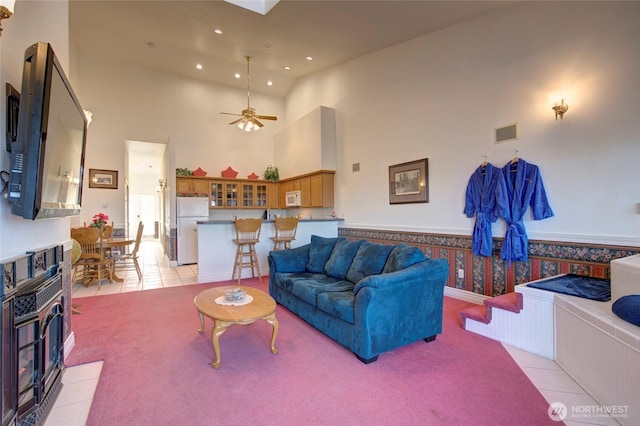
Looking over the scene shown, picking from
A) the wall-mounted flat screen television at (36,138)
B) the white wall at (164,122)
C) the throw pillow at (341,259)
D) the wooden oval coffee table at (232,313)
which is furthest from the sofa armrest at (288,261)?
the white wall at (164,122)

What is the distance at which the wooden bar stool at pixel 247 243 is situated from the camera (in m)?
4.96

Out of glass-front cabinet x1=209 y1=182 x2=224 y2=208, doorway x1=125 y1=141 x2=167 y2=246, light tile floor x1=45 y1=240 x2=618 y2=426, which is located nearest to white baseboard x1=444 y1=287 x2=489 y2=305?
light tile floor x1=45 y1=240 x2=618 y2=426

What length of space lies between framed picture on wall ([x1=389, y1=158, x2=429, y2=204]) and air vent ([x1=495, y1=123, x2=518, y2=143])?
1.03 metres

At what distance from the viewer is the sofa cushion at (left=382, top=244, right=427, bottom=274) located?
2650 millimetres

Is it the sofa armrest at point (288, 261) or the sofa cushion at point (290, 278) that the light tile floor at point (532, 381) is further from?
the sofa armrest at point (288, 261)

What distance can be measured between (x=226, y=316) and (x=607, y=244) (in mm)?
3526

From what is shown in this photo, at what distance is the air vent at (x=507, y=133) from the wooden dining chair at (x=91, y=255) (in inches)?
230

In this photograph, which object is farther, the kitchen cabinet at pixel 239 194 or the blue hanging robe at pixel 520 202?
the kitchen cabinet at pixel 239 194

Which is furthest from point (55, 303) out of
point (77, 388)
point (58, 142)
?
point (58, 142)

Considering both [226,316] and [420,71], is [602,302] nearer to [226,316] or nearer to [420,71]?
[226,316]

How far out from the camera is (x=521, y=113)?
3.36 metres

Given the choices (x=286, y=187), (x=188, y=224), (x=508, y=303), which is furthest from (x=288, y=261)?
(x=286, y=187)

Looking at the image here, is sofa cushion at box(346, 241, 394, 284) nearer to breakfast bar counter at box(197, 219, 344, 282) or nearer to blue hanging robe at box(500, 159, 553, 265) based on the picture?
blue hanging robe at box(500, 159, 553, 265)

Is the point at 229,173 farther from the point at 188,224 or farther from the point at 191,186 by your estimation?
the point at 188,224
